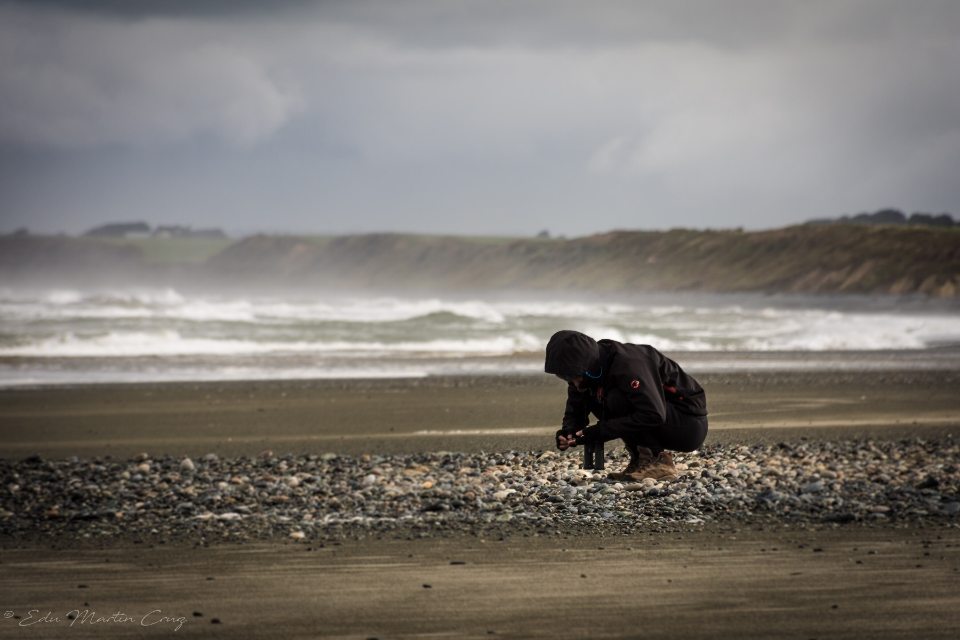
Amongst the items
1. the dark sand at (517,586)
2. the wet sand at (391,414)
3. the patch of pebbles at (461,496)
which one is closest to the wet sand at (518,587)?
the dark sand at (517,586)

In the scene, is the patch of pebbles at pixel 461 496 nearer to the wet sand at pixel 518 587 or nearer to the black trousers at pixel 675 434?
the black trousers at pixel 675 434

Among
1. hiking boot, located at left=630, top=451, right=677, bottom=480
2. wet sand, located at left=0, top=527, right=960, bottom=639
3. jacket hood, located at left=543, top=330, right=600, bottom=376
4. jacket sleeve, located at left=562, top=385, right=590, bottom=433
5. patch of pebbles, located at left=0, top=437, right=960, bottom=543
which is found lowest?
wet sand, located at left=0, top=527, right=960, bottom=639

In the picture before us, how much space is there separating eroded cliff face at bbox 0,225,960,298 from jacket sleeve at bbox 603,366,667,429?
71195 mm

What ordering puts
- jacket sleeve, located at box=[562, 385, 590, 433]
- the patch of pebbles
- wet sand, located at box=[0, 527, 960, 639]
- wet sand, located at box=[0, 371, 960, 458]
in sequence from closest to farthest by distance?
wet sand, located at box=[0, 527, 960, 639] < the patch of pebbles < jacket sleeve, located at box=[562, 385, 590, 433] < wet sand, located at box=[0, 371, 960, 458]

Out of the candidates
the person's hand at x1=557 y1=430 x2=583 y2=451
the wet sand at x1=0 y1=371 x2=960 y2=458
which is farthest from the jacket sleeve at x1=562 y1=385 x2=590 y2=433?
the wet sand at x1=0 y1=371 x2=960 y2=458

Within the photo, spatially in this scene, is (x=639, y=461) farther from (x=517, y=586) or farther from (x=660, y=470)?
(x=517, y=586)

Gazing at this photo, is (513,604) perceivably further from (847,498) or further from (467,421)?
(467,421)

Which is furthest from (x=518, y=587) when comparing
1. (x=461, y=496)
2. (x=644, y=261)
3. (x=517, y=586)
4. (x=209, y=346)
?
(x=644, y=261)

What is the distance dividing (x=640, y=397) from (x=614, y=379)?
206 mm

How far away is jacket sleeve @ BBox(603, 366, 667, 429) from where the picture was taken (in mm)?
7656

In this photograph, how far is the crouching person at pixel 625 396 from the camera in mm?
7434

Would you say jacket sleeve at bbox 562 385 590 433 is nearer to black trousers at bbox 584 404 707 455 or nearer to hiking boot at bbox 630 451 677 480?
black trousers at bbox 584 404 707 455

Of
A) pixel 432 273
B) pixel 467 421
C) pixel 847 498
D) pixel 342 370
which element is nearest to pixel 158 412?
pixel 467 421

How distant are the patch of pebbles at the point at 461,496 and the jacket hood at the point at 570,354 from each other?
3.23ft
